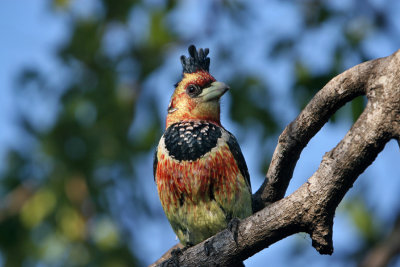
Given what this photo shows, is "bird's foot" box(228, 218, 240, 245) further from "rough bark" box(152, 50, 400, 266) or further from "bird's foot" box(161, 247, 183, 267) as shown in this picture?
"bird's foot" box(161, 247, 183, 267)

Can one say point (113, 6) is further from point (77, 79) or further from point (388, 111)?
point (388, 111)

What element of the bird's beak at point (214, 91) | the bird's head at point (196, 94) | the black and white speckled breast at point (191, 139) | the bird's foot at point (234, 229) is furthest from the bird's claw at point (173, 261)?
the bird's beak at point (214, 91)

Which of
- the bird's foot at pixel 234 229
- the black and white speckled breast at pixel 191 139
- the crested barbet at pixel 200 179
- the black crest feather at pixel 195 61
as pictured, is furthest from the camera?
the black crest feather at pixel 195 61

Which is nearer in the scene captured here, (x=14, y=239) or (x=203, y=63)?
(x=203, y=63)

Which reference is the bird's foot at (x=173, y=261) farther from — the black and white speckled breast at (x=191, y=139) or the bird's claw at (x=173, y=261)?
the black and white speckled breast at (x=191, y=139)

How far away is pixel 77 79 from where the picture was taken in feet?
20.5

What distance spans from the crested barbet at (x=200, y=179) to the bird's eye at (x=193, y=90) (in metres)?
0.20

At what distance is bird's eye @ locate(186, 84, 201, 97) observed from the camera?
4289 millimetres

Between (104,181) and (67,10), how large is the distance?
6.24 feet

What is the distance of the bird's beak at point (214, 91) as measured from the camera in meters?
4.16

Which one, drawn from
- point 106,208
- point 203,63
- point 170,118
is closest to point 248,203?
point 170,118

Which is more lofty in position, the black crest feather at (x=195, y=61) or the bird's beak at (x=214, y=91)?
the black crest feather at (x=195, y=61)

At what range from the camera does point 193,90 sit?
4.30 m

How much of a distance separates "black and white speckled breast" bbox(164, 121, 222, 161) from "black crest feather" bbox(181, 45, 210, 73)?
556mm
